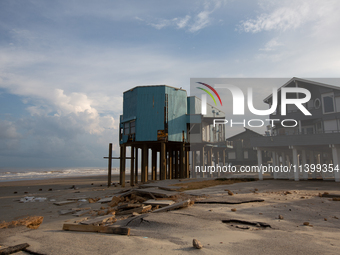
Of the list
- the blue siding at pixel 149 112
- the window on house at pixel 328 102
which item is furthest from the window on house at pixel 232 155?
the blue siding at pixel 149 112

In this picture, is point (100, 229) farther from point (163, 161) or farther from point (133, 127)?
point (133, 127)

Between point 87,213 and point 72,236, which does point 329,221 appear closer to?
point 72,236

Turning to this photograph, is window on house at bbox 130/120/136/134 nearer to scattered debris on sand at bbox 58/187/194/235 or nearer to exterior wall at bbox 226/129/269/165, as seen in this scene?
scattered debris on sand at bbox 58/187/194/235

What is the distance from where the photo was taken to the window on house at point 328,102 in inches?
1033

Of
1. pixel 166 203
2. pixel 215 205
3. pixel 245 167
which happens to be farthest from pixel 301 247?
pixel 245 167

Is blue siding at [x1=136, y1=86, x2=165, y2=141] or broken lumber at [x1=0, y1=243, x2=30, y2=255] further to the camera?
blue siding at [x1=136, y1=86, x2=165, y2=141]

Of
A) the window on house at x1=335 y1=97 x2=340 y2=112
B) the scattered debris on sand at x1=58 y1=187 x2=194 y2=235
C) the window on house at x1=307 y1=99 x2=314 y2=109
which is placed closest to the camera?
the scattered debris on sand at x1=58 y1=187 x2=194 y2=235

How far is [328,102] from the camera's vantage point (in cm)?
2652

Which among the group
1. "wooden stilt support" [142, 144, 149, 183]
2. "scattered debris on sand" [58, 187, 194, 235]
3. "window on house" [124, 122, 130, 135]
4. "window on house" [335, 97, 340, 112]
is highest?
"window on house" [335, 97, 340, 112]

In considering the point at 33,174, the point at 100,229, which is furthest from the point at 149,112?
the point at 33,174

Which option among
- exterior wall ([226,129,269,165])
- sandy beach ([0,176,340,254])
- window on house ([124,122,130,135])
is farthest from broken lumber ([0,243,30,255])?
exterior wall ([226,129,269,165])

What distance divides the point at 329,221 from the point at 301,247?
3269 mm

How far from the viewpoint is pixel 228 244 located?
5.42m

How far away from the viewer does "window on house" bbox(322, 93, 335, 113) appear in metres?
26.2
